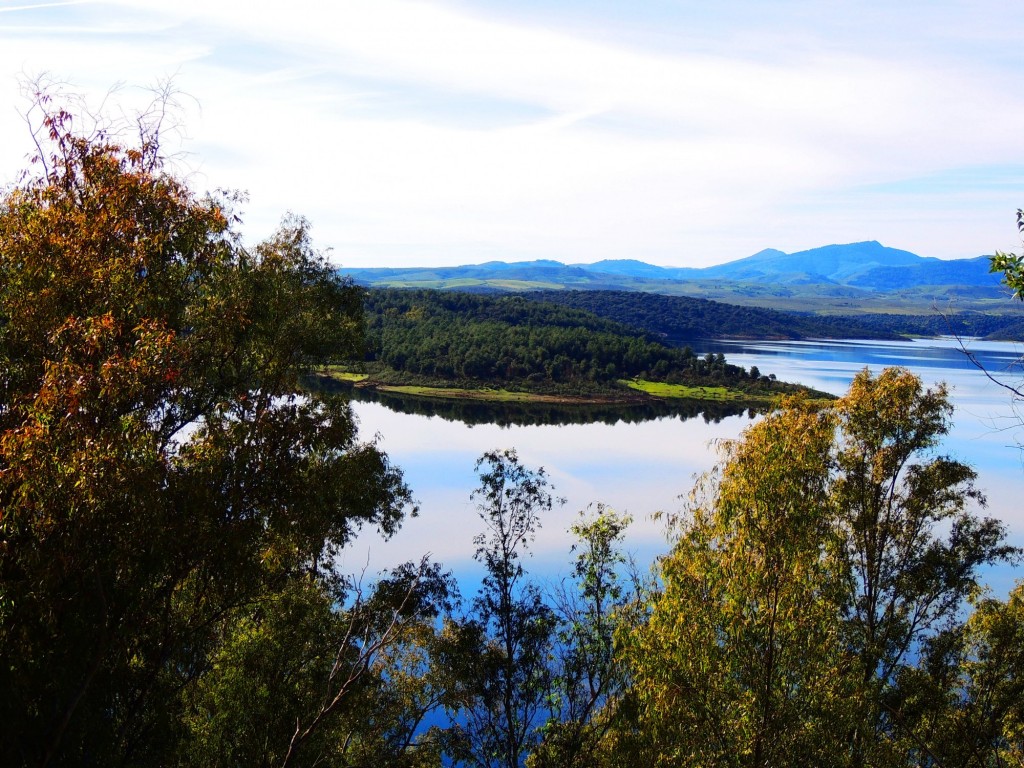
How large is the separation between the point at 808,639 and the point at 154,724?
4972mm

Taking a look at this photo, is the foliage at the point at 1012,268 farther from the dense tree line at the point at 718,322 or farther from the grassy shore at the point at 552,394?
the dense tree line at the point at 718,322

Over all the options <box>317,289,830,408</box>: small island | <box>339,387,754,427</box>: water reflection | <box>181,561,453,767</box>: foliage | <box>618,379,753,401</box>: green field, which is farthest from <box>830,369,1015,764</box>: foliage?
<box>618,379,753,401</box>: green field

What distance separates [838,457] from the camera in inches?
413

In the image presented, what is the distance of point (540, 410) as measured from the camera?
56406mm

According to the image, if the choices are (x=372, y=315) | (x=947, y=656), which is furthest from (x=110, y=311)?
(x=372, y=315)

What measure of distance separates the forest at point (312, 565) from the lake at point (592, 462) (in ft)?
5.91

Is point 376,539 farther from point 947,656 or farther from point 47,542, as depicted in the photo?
point 47,542

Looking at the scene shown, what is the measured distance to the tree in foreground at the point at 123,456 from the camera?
4.01 metres

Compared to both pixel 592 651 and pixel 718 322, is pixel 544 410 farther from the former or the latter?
pixel 718 322

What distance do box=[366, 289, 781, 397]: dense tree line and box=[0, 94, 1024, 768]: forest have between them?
2108 inches

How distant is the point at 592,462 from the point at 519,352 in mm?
34550

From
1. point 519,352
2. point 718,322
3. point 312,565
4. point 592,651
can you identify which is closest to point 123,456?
point 312,565

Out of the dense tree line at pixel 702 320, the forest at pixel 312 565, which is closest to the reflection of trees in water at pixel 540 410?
the forest at pixel 312 565

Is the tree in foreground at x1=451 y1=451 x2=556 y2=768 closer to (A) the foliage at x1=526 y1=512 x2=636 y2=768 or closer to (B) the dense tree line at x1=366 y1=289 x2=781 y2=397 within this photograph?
(A) the foliage at x1=526 y1=512 x2=636 y2=768
